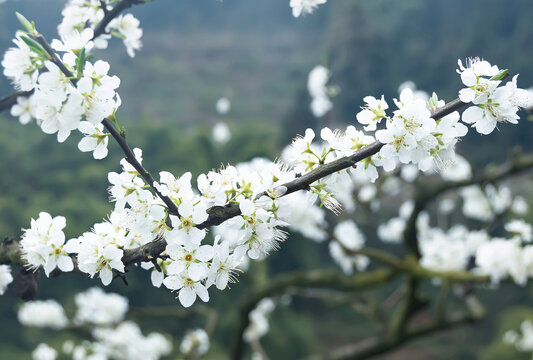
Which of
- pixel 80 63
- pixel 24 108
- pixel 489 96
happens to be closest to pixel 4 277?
pixel 24 108

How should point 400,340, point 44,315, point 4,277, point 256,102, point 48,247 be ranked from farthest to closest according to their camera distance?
point 256,102
point 44,315
point 400,340
point 4,277
point 48,247

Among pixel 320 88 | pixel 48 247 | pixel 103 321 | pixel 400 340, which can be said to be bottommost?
pixel 48 247

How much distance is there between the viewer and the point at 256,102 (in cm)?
1557

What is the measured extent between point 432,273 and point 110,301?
234 centimetres

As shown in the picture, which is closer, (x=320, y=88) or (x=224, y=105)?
(x=320, y=88)

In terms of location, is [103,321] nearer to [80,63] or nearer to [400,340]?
[400,340]

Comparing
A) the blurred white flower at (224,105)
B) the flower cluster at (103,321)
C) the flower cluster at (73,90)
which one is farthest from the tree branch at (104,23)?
the blurred white flower at (224,105)

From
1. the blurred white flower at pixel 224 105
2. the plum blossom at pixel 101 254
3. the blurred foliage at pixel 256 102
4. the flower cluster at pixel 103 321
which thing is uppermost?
the blurred foliage at pixel 256 102

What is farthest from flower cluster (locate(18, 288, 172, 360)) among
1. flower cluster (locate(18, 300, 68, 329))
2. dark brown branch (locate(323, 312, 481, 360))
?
dark brown branch (locate(323, 312, 481, 360))

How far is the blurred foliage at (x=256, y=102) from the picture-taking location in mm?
8305

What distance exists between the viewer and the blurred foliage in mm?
8305

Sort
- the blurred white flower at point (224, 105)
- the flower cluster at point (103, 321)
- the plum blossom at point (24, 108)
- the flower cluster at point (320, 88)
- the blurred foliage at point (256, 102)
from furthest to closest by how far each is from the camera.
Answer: the blurred foliage at point (256, 102), the blurred white flower at point (224, 105), the flower cluster at point (103, 321), the flower cluster at point (320, 88), the plum blossom at point (24, 108)

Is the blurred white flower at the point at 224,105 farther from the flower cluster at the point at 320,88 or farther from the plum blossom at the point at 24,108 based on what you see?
the plum blossom at the point at 24,108

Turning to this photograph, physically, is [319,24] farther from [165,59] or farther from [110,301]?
[110,301]
